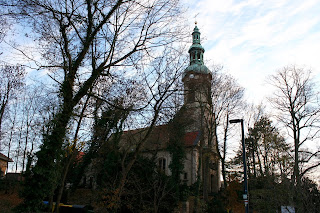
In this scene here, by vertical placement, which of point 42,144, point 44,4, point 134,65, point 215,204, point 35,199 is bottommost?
point 215,204

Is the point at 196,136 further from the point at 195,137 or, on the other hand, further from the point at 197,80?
the point at 197,80

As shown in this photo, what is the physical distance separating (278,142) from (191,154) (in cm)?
1506

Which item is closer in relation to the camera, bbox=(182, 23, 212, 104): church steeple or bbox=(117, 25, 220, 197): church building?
bbox=(182, 23, 212, 104): church steeple

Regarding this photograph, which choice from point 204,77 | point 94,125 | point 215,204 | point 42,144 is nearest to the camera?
point 42,144

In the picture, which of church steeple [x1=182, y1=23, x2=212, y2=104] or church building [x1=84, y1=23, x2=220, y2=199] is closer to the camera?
church steeple [x1=182, y1=23, x2=212, y2=104]

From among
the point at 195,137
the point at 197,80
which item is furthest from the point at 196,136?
the point at 197,80

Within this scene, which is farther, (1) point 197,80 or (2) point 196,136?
(2) point 196,136

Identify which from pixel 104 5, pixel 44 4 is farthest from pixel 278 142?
pixel 44 4

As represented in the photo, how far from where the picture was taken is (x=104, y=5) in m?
10.5

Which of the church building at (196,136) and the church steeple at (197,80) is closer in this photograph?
the church steeple at (197,80)

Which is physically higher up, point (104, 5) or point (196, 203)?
point (104, 5)

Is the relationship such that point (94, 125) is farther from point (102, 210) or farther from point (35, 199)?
point (35, 199)

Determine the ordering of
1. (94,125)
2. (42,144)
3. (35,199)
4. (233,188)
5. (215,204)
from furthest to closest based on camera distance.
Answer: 1. (233,188)
2. (215,204)
3. (94,125)
4. (42,144)
5. (35,199)

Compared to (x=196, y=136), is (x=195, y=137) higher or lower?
lower
